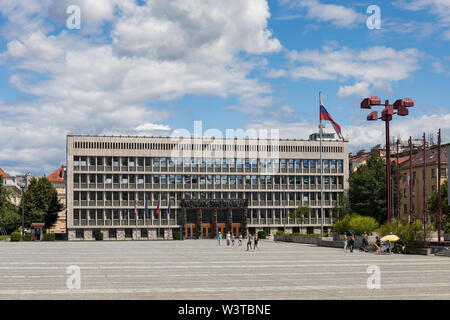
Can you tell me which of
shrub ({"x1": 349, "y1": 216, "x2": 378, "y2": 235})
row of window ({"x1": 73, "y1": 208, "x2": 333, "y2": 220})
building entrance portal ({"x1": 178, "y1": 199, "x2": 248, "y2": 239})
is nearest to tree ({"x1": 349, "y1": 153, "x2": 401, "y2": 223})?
row of window ({"x1": 73, "y1": 208, "x2": 333, "y2": 220})

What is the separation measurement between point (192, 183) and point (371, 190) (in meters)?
30.5

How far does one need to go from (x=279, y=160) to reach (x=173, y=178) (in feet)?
63.3

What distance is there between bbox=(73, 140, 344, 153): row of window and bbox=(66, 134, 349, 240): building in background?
168 millimetres

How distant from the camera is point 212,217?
323ft

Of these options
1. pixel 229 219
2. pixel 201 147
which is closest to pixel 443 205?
pixel 229 219

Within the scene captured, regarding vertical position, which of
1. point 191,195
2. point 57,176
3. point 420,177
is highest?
point 57,176

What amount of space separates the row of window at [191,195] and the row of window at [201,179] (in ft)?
6.19

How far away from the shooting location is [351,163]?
126m

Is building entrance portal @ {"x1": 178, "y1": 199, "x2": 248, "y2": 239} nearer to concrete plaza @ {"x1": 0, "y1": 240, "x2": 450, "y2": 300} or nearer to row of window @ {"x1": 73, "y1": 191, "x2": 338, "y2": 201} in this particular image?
row of window @ {"x1": 73, "y1": 191, "x2": 338, "y2": 201}

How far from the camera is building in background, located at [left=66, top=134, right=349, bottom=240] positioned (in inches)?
3752

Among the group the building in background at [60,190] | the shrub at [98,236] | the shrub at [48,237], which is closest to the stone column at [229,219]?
the shrub at [98,236]

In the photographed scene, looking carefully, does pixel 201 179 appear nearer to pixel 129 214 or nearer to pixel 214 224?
pixel 214 224

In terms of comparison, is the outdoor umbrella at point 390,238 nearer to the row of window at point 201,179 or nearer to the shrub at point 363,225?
the shrub at point 363,225
